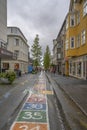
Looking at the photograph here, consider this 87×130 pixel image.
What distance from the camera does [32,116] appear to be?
29.3ft

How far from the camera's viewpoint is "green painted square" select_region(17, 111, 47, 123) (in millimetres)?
8320

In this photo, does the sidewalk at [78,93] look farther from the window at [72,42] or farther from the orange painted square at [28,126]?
the window at [72,42]

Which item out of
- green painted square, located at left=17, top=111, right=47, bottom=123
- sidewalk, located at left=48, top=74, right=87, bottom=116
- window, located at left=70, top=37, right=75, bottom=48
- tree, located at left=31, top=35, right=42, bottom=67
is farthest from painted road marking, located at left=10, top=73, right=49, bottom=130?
tree, located at left=31, top=35, right=42, bottom=67

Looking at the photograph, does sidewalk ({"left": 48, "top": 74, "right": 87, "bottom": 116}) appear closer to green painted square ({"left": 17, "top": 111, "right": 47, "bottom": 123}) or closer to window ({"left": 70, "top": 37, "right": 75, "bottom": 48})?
green painted square ({"left": 17, "top": 111, "right": 47, "bottom": 123})

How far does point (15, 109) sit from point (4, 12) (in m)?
28.1

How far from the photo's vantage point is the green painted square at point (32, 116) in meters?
8.32

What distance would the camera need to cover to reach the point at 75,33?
35.6 meters

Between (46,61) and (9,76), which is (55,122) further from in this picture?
(46,61)

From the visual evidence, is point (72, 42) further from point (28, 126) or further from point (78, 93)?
point (28, 126)

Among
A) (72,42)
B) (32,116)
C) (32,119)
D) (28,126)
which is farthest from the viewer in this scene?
(72,42)

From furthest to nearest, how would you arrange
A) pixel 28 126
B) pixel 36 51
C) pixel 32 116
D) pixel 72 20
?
1. pixel 36 51
2. pixel 72 20
3. pixel 32 116
4. pixel 28 126

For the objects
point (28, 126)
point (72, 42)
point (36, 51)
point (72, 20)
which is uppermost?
point (72, 20)

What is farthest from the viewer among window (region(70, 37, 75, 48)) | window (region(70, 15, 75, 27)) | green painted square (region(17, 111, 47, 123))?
window (region(70, 15, 75, 27))

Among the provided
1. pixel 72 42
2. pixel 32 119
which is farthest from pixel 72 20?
pixel 32 119
